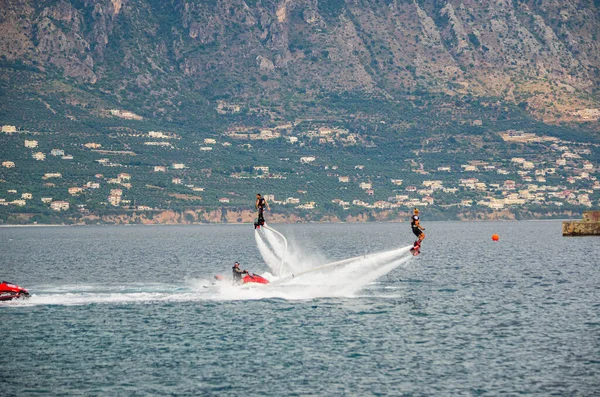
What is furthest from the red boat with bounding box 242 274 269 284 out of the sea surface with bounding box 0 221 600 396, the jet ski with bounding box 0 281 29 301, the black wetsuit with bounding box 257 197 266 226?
the jet ski with bounding box 0 281 29 301

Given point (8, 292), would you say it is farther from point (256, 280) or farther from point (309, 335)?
point (309, 335)

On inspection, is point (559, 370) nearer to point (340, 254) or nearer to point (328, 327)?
point (328, 327)

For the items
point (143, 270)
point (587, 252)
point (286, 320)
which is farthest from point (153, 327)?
point (587, 252)

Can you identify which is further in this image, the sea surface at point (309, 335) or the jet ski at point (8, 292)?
the jet ski at point (8, 292)

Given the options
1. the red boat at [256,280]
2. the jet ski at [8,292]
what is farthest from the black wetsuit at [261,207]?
the jet ski at [8,292]

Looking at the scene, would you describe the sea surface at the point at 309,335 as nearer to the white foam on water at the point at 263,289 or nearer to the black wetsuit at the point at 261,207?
the white foam on water at the point at 263,289

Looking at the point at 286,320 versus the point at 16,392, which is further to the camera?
the point at 286,320

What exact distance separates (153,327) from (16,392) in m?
21.6

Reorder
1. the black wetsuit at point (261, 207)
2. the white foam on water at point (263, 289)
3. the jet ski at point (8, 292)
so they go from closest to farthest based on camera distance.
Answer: the black wetsuit at point (261, 207) → the jet ski at point (8, 292) → the white foam on water at point (263, 289)

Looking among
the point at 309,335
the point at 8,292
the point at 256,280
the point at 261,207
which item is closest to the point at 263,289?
the point at 256,280

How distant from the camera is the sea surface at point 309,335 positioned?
5412cm

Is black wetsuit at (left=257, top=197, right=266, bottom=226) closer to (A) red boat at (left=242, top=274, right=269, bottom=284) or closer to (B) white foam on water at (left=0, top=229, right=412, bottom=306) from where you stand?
(B) white foam on water at (left=0, top=229, right=412, bottom=306)

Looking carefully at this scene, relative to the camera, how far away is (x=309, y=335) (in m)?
69.4

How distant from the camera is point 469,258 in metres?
155
